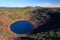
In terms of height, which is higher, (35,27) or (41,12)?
(41,12)

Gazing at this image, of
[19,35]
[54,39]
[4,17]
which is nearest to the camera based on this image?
[54,39]

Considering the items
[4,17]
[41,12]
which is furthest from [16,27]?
[41,12]

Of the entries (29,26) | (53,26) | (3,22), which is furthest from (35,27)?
(3,22)

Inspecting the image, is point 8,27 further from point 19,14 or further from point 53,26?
point 53,26

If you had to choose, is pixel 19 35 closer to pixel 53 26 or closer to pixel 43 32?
pixel 43 32

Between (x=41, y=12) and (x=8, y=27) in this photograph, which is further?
(x=41, y=12)

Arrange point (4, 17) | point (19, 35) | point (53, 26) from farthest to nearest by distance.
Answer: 1. point (4, 17)
2. point (53, 26)
3. point (19, 35)
